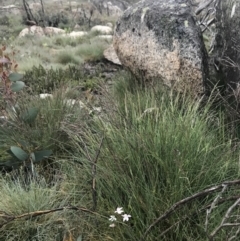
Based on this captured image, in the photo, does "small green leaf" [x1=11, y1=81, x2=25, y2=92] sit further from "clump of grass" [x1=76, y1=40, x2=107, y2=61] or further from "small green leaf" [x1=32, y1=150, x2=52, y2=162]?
"clump of grass" [x1=76, y1=40, x2=107, y2=61]

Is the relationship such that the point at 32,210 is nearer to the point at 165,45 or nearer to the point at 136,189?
the point at 136,189

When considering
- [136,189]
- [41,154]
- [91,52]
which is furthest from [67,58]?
[136,189]

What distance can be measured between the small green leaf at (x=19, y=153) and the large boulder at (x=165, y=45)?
1689 millimetres

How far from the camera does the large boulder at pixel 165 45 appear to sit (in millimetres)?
4508

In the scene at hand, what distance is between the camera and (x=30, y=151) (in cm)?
341

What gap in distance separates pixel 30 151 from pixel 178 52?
2.04 metres

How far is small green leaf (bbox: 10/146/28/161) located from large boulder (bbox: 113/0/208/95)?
1689 mm

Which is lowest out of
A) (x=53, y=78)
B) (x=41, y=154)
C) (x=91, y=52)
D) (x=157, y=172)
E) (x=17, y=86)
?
(x=91, y=52)

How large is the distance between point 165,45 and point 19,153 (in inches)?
90.9

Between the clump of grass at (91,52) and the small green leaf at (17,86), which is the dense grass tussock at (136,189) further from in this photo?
the clump of grass at (91,52)

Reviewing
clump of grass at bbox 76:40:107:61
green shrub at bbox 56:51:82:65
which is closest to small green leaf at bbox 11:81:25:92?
clump of grass at bbox 76:40:107:61

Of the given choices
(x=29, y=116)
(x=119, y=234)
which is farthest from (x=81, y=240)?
(x=29, y=116)

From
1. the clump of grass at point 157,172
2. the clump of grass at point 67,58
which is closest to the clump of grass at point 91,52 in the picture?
the clump of grass at point 67,58

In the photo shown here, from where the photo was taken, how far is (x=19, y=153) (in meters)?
3.20
